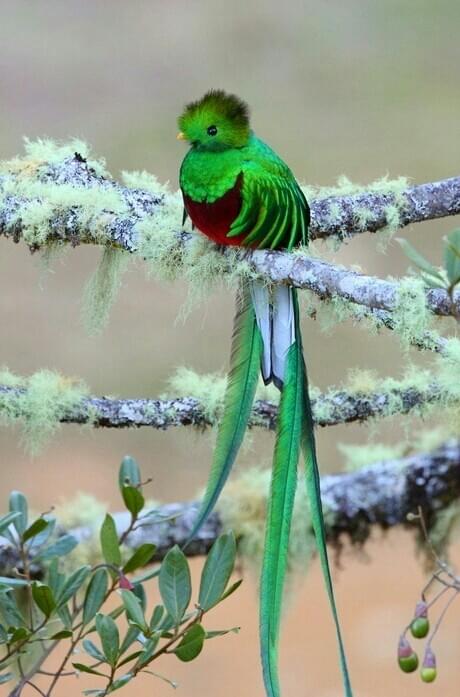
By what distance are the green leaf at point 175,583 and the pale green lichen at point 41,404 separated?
217 millimetres

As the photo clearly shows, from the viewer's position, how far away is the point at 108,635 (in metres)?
0.55

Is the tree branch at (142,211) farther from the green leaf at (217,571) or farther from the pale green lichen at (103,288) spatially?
the green leaf at (217,571)

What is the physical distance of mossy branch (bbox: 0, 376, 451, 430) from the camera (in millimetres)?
733

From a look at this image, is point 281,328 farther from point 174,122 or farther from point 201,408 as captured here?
point 174,122

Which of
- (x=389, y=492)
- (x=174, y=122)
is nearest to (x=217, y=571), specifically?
(x=389, y=492)

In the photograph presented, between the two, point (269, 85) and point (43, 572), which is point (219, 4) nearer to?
point (269, 85)

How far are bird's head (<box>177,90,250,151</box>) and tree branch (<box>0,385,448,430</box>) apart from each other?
182 mm

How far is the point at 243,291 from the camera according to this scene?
0.65m

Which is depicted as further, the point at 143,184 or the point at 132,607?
the point at 143,184

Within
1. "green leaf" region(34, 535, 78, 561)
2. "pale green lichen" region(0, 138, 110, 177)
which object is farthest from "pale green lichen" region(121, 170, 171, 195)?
"green leaf" region(34, 535, 78, 561)

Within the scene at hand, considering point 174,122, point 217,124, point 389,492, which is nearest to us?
point 217,124

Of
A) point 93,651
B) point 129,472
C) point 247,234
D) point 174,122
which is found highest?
point 174,122

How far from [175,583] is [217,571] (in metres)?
0.02

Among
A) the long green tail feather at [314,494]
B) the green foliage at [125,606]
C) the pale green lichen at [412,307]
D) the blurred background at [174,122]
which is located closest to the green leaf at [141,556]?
the green foliage at [125,606]
